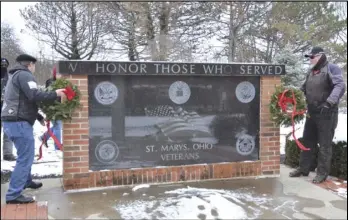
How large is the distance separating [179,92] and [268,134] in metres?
1.47

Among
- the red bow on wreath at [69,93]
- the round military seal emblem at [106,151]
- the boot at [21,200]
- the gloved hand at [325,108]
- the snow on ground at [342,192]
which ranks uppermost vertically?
the red bow on wreath at [69,93]

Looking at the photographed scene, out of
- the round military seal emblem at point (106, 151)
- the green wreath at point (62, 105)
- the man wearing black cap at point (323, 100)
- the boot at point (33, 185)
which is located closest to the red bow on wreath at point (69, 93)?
the green wreath at point (62, 105)

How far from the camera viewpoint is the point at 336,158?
592 centimetres

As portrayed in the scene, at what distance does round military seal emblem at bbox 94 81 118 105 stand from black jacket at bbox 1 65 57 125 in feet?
2.29

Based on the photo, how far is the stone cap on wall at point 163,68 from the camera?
4883 millimetres

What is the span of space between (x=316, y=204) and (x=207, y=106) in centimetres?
186

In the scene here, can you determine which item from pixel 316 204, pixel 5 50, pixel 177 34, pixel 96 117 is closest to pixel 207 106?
pixel 96 117

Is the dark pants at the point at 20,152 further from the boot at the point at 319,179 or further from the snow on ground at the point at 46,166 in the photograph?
the boot at the point at 319,179

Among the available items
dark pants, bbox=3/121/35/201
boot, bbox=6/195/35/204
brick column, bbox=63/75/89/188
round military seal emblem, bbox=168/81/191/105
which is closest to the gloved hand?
round military seal emblem, bbox=168/81/191/105

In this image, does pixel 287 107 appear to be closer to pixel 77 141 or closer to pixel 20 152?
pixel 77 141

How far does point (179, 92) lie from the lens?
5.40 metres

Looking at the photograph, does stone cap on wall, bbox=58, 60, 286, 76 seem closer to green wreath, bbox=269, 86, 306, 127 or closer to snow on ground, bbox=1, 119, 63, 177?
green wreath, bbox=269, 86, 306, 127

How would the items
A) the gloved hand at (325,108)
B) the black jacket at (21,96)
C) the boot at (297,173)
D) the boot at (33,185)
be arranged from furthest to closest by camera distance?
the boot at (297,173) → the gloved hand at (325,108) → the boot at (33,185) → the black jacket at (21,96)

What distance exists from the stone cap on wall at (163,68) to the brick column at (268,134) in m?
0.16
